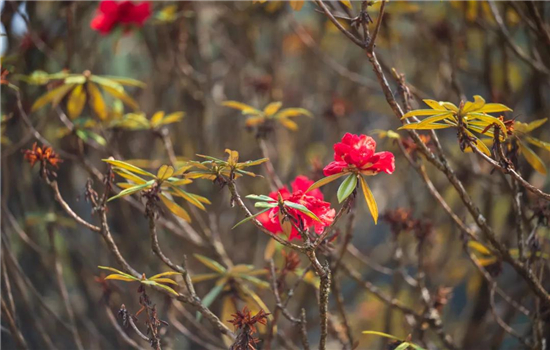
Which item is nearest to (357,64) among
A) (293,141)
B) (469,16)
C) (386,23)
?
(293,141)

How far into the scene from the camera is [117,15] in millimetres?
2312

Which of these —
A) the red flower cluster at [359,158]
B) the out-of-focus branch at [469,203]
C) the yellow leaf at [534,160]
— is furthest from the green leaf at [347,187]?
the yellow leaf at [534,160]

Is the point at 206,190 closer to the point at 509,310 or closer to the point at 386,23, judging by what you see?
the point at 386,23

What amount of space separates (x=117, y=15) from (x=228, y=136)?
2.92 feet

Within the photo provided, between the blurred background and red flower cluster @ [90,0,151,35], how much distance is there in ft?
0.27

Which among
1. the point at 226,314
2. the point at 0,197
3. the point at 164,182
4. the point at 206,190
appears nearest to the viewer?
the point at 164,182

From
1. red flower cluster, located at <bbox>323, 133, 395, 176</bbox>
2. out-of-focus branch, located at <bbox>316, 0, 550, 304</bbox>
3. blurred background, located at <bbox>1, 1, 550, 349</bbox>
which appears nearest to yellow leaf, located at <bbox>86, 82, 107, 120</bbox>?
blurred background, located at <bbox>1, 1, 550, 349</bbox>

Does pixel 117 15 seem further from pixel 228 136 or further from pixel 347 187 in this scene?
pixel 347 187

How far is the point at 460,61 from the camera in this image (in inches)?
104

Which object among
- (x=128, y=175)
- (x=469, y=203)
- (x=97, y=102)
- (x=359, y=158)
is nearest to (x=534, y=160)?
(x=469, y=203)

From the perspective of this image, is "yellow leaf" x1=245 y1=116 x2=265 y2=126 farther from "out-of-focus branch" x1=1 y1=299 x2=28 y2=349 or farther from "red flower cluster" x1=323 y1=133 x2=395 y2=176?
"out-of-focus branch" x1=1 y1=299 x2=28 y2=349

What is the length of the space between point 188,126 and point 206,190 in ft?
1.14

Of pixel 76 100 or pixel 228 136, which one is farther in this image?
pixel 228 136

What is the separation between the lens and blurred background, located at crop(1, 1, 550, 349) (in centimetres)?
216
